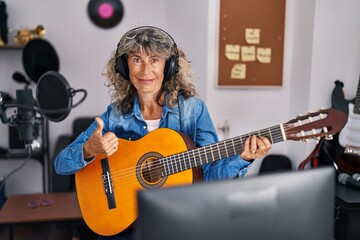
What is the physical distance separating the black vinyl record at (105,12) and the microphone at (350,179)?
220 centimetres

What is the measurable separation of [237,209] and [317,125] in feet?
2.17

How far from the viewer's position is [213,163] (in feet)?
4.82

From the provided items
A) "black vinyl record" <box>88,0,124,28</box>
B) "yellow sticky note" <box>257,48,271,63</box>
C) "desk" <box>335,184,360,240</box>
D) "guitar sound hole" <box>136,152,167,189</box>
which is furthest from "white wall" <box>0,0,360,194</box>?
"guitar sound hole" <box>136,152,167,189</box>

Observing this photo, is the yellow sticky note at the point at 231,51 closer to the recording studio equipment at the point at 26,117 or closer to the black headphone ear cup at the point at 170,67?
the black headphone ear cup at the point at 170,67

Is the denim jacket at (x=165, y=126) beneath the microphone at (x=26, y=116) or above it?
beneath

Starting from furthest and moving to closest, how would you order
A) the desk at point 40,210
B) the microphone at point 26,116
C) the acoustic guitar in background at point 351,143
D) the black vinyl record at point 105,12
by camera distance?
1. the black vinyl record at point 105,12
2. the desk at point 40,210
3. the acoustic guitar in background at point 351,143
4. the microphone at point 26,116

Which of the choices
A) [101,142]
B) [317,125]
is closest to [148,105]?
[101,142]

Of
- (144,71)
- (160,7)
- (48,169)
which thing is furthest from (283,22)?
(48,169)

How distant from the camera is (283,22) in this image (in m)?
2.82

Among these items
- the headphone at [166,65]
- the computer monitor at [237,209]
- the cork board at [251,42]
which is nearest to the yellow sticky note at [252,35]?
the cork board at [251,42]

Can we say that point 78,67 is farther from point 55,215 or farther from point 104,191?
point 104,191

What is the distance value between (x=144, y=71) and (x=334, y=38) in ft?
5.21

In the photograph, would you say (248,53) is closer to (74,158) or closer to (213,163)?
(213,163)

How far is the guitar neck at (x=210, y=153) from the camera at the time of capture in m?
1.26
